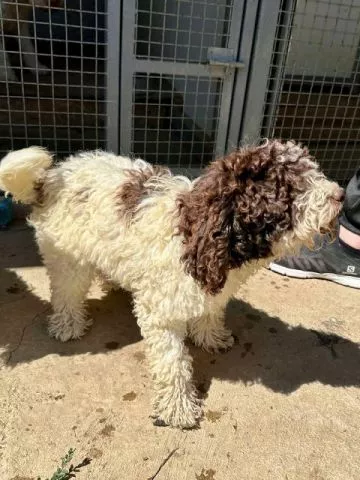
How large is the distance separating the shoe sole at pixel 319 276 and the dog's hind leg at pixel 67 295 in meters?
1.65

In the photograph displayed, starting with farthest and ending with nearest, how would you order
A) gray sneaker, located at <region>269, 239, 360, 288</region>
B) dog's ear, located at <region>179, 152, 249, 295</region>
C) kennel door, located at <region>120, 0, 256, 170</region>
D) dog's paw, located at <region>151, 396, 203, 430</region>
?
kennel door, located at <region>120, 0, 256, 170</region> → gray sneaker, located at <region>269, 239, 360, 288</region> → dog's paw, located at <region>151, 396, 203, 430</region> → dog's ear, located at <region>179, 152, 249, 295</region>

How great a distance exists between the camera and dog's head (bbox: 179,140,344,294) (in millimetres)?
1884

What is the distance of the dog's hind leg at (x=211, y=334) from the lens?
2.72 m

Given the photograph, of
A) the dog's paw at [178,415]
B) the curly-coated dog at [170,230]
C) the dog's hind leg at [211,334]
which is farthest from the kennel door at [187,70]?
the dog's paw at [178,415]

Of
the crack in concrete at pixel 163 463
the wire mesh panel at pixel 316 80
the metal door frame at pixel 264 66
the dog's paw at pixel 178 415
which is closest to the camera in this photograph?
the crack in concrete at pixel 163 463

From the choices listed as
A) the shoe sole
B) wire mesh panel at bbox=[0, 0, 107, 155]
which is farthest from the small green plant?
wire mesh panel at bbox=[0, 0, 107, 155]

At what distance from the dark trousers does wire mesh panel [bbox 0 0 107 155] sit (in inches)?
90.9

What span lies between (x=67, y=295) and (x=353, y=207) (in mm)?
2273

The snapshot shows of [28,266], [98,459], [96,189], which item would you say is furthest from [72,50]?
[98,459]

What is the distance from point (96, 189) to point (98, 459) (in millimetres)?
1365

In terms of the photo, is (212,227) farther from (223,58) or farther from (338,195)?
(223,58)

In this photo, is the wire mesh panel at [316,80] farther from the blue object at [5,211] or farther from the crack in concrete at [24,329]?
the crack in concrete at [24,329]

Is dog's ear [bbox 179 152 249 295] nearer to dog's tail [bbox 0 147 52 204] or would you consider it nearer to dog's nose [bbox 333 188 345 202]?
dog's nose [bbox 333 188 345 202]

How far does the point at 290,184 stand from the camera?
1905mm
